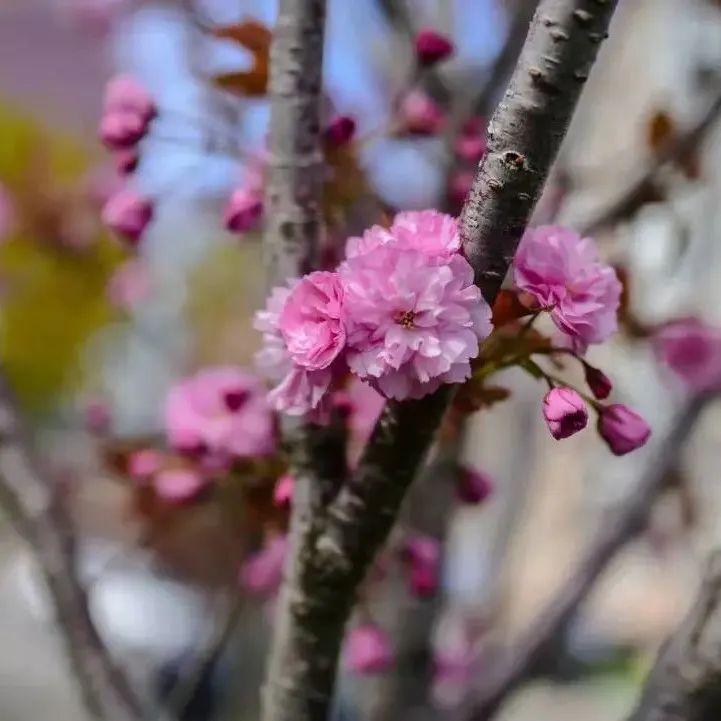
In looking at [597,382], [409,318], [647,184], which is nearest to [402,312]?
[409,318]

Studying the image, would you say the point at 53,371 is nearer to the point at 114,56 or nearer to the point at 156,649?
the point at 156,649

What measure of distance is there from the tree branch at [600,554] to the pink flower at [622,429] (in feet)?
1.42

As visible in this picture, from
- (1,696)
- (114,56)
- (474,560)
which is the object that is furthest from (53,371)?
(114,56)

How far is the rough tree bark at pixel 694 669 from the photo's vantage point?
48 centimetres

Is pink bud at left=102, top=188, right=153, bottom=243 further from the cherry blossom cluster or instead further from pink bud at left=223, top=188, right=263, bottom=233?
the cherry blossom cluster

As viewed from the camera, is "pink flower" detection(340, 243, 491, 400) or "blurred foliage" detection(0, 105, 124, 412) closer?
"pink flower" detection(340, 243, 491, 400)

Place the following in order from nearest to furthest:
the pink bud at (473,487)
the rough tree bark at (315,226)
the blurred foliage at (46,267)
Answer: the rough tree bark at (315,226), the pink bud at (473,487), the blurred foliage at (46,267)

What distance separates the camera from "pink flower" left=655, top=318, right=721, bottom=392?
0.69 meters

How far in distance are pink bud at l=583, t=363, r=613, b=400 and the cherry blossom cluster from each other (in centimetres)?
9

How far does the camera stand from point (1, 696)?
190cm

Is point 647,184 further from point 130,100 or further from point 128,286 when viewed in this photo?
point 128,286

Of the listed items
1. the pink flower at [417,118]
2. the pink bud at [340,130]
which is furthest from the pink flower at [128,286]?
the pink bud at [340,130]

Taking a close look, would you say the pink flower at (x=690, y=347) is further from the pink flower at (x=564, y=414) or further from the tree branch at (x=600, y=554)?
the pink flower at (x=564, y=414)

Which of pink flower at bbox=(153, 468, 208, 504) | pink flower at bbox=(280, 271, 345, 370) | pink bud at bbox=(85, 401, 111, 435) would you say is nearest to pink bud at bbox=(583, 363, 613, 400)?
pink flower at bbox=(280, 271, 345, 370)
